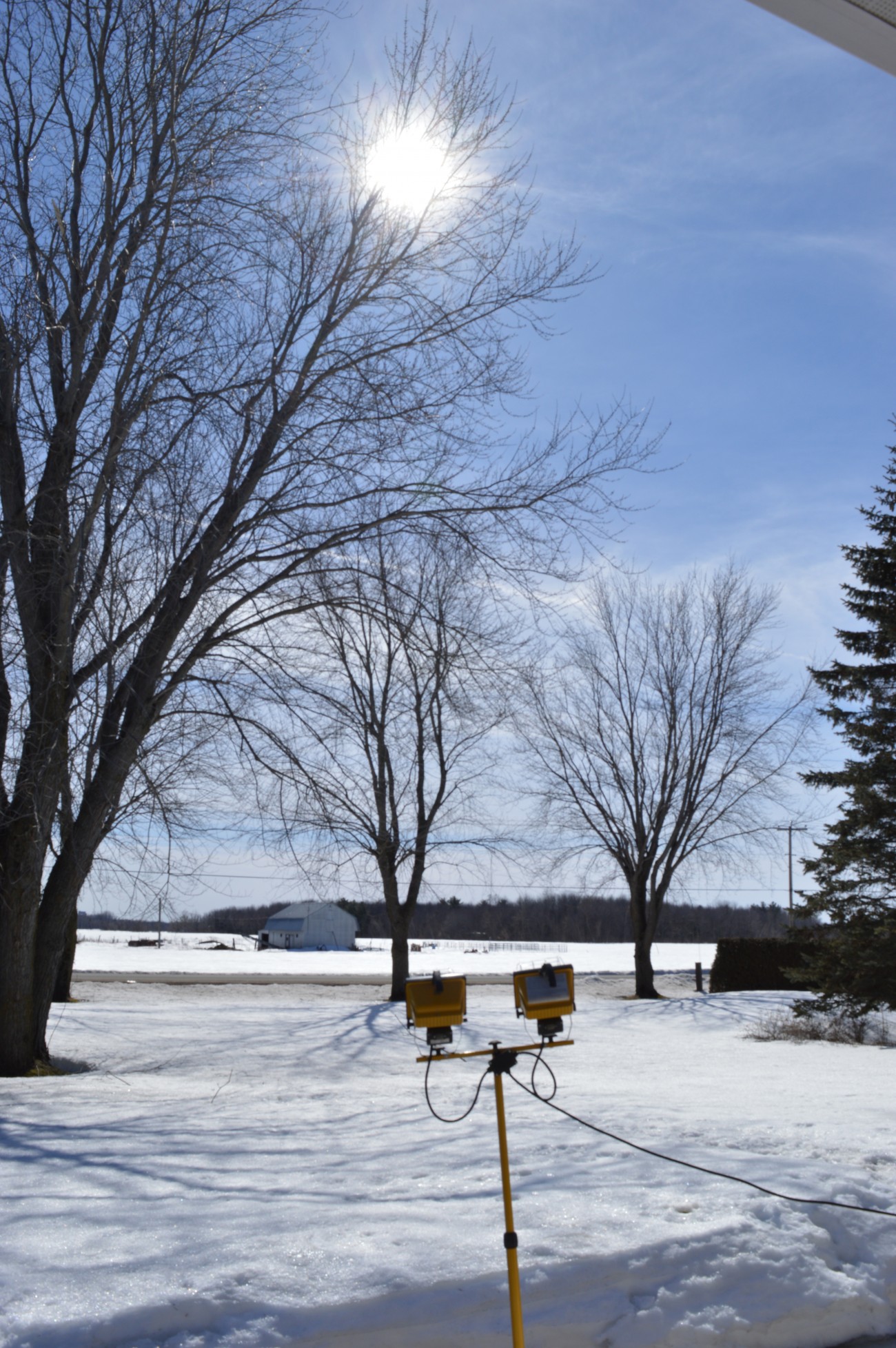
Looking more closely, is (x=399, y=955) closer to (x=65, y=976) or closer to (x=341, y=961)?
(x=65, y=976)

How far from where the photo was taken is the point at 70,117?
9.09 metres

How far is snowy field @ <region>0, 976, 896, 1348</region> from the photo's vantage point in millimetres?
3455

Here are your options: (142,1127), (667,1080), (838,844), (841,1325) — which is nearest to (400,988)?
→ (838,844)

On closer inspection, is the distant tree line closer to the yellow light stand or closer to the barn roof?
the barn roof

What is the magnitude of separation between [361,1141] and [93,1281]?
7.93ft

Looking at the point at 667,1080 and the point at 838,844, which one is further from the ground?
the point at 838,844

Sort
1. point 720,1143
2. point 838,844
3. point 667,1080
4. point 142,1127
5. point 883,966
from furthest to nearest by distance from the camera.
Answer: point 838,844, point 883,966, point 667,1080, point 142,1127, point 720,1143

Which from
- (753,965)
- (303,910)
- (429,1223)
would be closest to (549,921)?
(303,910)

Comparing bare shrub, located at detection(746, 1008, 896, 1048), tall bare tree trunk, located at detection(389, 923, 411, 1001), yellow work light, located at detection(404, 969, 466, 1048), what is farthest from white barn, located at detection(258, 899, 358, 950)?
yellow work light, located at detection(404, 969, 466, 1048)

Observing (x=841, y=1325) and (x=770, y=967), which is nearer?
(x=841, y=1325)

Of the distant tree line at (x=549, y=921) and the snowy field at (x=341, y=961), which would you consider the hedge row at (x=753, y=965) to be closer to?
the snowy field at (x=341, y=961)

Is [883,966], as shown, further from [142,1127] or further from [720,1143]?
[142,1127]

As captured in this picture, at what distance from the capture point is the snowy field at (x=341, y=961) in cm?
2988

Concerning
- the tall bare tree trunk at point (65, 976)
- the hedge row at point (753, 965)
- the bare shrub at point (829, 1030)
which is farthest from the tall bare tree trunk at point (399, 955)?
the hedge row at point (753, 965)
